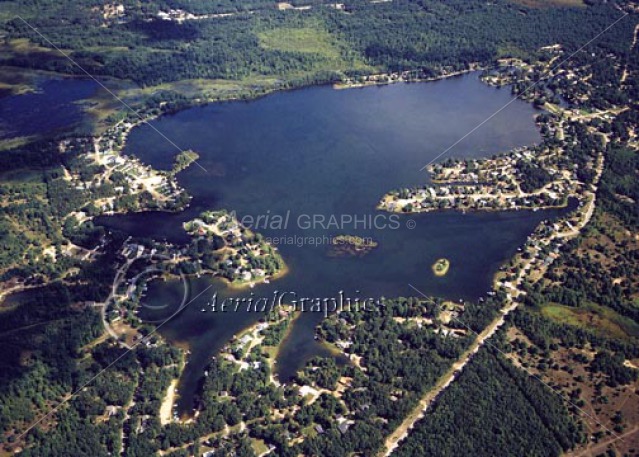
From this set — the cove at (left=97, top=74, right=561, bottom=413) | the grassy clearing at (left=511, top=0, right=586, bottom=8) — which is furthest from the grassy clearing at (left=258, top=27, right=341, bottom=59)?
the grassy clearing at (left=511, top=0, right=586, bottom=8)

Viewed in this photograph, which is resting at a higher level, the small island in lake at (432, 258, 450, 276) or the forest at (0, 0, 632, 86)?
the small island in lake at (432, 258, 450, 276)

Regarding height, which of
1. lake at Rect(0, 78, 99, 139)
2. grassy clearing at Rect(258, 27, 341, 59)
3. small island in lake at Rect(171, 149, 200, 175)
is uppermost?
small island in lake at Rect(171, 149, 200, 175)

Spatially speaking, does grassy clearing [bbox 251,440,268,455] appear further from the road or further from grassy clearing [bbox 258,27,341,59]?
grassy clearing [bbox 258,27,341,59]

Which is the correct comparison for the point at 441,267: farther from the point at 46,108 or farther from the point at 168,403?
the point at 46,108

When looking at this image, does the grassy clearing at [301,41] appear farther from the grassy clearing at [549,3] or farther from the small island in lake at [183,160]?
the grassy clearing at [549,3]

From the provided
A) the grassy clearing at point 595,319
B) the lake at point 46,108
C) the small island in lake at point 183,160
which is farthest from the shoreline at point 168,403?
the lake at point 46,108

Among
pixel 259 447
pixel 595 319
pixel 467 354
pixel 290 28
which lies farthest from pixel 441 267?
pixel 290 28

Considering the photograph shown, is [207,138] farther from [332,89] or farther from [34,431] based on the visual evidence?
[34,431]
